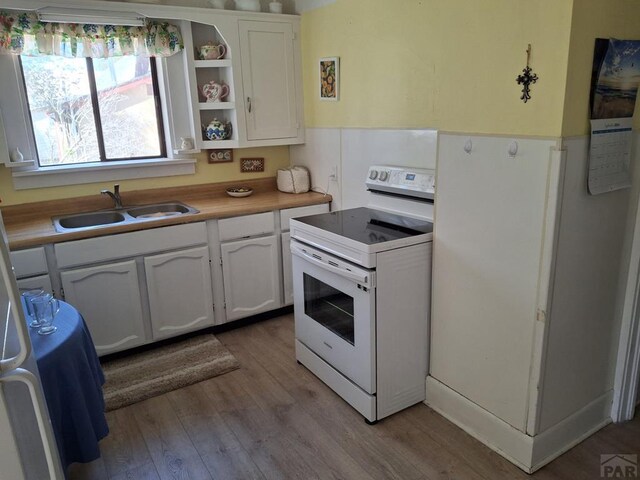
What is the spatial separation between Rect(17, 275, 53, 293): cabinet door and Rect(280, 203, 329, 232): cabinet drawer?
1443 millimetres

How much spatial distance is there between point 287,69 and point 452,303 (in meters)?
2.10

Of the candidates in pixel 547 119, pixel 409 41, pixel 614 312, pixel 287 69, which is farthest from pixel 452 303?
pixel 287 69

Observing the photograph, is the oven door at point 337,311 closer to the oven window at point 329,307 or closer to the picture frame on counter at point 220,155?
the oven window at point 329,307

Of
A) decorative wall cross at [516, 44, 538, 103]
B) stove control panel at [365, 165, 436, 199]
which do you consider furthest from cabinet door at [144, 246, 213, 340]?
decorative wall cross at [516, 44, 538, 103]

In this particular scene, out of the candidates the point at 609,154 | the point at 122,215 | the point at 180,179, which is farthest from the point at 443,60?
the point at 122,215

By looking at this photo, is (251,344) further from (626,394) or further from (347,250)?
(626,394)

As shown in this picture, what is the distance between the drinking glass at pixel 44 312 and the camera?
1693 millimetres

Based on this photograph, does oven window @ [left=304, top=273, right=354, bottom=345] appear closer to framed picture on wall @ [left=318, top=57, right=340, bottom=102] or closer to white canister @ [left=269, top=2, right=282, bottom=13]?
framed picture on wall @ [left=318, top=57, right=340, bottom=102]

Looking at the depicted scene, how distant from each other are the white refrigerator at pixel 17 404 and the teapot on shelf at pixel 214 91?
2.51 metres

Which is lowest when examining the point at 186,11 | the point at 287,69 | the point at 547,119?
the point at 547,119

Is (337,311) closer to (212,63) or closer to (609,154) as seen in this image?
(609,154)

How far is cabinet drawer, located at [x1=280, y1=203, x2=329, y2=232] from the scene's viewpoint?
3219 mm

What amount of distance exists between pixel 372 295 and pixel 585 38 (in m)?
1.26

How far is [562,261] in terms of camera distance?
177 centimetres
